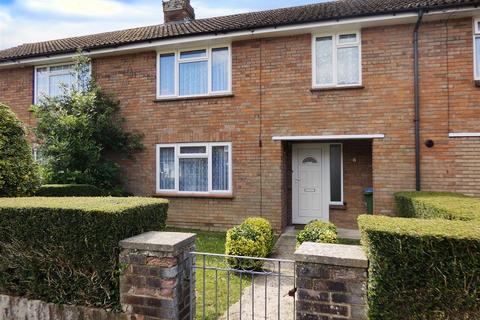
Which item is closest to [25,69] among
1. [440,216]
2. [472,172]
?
[440,216]

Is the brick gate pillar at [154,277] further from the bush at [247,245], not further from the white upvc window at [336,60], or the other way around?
the white upvc window at [336,60]

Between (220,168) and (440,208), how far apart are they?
5.52m

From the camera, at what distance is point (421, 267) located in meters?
2.20

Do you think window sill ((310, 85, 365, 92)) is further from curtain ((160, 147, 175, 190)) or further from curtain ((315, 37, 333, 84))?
curtain ((160, 147, 175, 190))

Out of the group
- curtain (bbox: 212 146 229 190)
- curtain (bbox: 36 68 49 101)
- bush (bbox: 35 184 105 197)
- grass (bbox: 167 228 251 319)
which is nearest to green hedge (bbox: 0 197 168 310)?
grass (bbox: 167 228 251 319)

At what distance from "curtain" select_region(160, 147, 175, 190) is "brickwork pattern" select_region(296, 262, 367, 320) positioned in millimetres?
6964

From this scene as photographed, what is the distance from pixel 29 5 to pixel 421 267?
7604mm

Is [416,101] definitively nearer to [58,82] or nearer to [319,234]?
[319,234]

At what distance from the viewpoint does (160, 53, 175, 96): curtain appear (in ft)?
29.7

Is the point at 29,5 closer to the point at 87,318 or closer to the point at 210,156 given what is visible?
the point at 210,156

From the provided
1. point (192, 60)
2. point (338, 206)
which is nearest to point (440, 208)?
point (338, 206)

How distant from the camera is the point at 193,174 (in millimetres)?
8852

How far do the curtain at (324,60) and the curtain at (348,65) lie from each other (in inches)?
8.0

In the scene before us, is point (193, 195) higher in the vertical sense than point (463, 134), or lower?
lower
